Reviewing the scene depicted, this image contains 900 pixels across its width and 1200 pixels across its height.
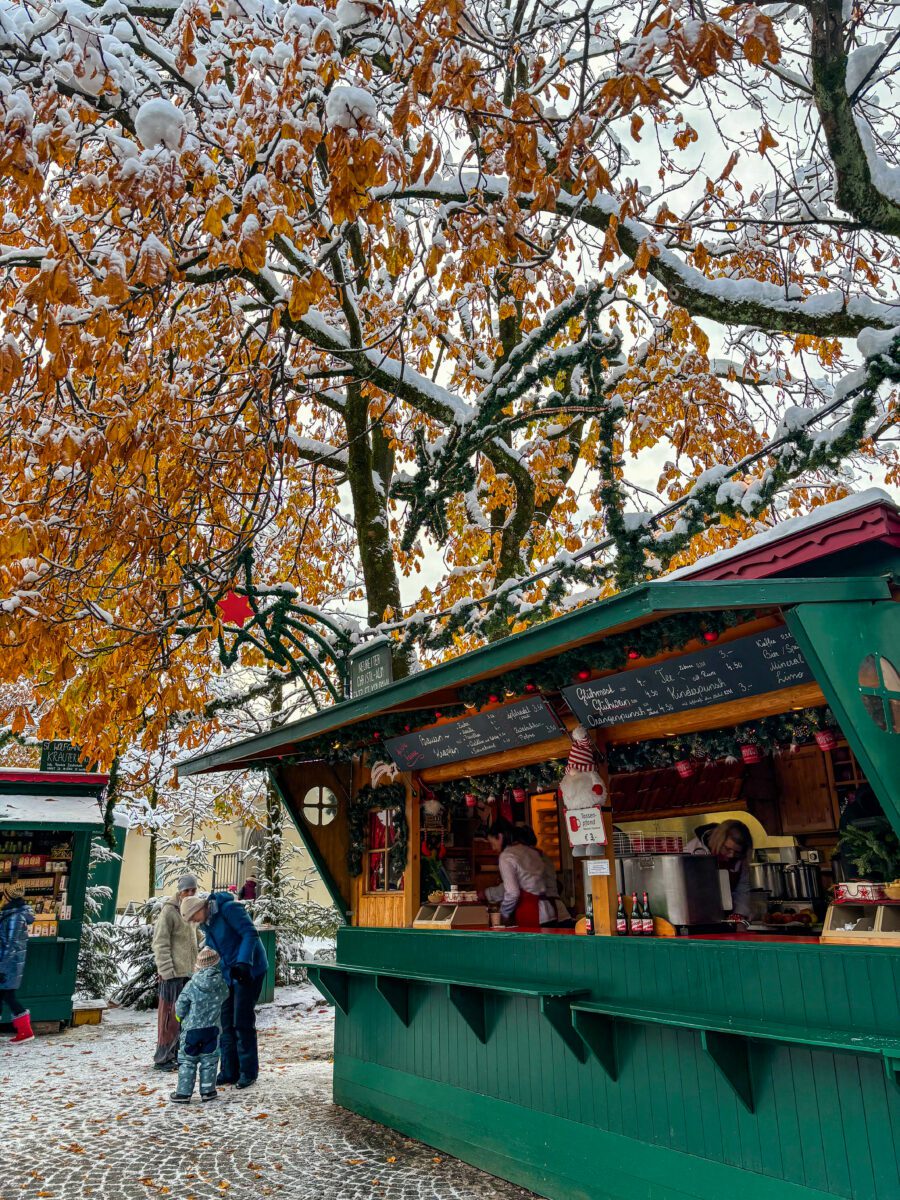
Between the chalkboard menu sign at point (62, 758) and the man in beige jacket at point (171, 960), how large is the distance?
16.5ft

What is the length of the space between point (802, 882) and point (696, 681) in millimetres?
3694

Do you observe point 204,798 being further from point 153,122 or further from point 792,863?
point 153,122

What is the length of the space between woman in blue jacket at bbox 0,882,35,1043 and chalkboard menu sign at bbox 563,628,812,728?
28.8ft

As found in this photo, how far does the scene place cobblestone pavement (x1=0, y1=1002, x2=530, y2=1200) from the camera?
6027mm

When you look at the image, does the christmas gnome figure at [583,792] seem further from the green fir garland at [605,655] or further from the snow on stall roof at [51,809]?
the snow on stall roof at [51,809]

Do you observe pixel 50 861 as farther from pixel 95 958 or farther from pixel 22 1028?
pixel 22 1028

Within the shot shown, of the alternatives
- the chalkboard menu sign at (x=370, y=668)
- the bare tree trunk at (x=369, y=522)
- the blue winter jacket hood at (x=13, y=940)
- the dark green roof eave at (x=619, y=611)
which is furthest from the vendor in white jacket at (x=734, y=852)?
the blue winter jacket hood at (x=13, y=940)

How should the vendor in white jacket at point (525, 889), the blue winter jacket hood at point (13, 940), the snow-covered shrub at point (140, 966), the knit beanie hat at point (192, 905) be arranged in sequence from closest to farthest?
the vendor in white jacket at point (525, 889), the knit beanie hat at point (192, 905), the blue winter jacket hood at point (13, 940), the snow-covered shrub at point (140, 966)

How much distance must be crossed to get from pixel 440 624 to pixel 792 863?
505 centimetres

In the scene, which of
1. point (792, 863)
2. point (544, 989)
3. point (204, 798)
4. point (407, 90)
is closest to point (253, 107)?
point (407, 90)

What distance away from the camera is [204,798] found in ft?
70.8

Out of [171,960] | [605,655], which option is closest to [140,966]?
[171,960]

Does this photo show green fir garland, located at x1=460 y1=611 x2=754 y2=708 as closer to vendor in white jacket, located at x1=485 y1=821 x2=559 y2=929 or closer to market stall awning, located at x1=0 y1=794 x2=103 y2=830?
vendor in white jacket, located at x1=485 y1=821 x2=559 y2=929

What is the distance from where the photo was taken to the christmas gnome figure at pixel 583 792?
19.5 feet
